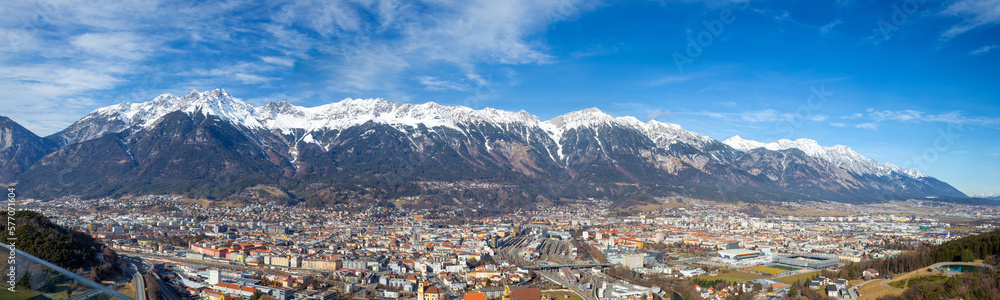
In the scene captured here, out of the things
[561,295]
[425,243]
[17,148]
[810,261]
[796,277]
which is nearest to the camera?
[561,295]

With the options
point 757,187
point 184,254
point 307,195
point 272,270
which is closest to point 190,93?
point 307,195

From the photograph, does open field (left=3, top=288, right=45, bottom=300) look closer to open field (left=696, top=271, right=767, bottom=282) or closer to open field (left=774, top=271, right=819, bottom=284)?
open field (left=696, top=271, right=767, bottom=282)

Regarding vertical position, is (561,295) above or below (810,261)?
below

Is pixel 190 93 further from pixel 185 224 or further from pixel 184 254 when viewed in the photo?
pixel 184 254

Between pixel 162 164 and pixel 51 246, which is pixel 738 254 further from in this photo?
pixel 162 164

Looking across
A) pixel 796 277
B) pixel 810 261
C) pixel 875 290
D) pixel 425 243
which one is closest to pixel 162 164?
pixel 425 243

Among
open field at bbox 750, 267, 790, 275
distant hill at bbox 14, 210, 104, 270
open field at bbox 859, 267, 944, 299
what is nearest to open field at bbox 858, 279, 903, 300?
open field at bbox 859, 267, 944, 299

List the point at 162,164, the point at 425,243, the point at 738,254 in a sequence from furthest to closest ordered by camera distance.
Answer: the point at 162,164, the point at 425,243, the point at 738,254

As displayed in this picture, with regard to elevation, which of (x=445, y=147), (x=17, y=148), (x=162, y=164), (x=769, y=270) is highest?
(x=445, y=147)
